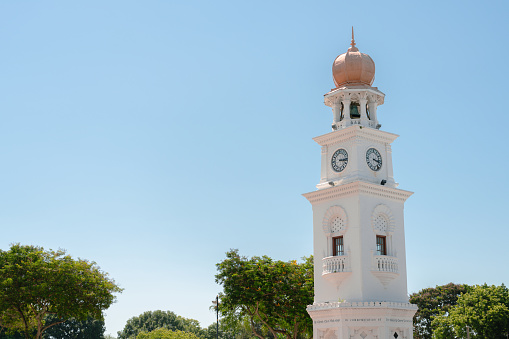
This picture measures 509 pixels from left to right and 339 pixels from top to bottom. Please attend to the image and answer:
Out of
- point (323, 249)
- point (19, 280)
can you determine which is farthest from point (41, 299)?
point (323, 249)

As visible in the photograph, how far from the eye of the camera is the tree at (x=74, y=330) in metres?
88.2

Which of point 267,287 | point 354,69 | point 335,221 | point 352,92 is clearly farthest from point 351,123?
point 267,287

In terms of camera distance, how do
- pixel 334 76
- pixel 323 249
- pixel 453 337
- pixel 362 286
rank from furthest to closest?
pixel 453 337 < pixel 334 76 < pixel 323 249 < pixel 362 286

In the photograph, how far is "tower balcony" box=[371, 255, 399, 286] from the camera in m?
35.7

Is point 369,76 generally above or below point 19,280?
above

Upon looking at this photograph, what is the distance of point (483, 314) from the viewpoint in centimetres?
5741

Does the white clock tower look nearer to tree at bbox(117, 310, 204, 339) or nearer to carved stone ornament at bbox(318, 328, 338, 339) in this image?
carved stone ornament at bbox(318, 328, 338, 339)

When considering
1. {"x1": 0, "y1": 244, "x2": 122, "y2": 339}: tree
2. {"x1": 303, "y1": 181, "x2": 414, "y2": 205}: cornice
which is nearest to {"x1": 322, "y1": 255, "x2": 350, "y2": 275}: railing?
{"x1": 303, "y1": 181, "x2": 414, "y2": 205}: cornice

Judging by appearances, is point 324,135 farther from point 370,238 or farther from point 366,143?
point 370,238

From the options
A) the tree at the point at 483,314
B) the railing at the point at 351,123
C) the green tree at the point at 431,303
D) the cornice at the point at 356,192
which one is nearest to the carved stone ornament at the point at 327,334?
the cornice at the point at 356,192

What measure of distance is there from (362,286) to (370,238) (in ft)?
10.1

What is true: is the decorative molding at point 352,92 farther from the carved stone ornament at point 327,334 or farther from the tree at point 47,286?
the tree at point 47,286

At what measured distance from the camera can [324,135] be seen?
39812 mm

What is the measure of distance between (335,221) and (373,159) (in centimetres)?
476
